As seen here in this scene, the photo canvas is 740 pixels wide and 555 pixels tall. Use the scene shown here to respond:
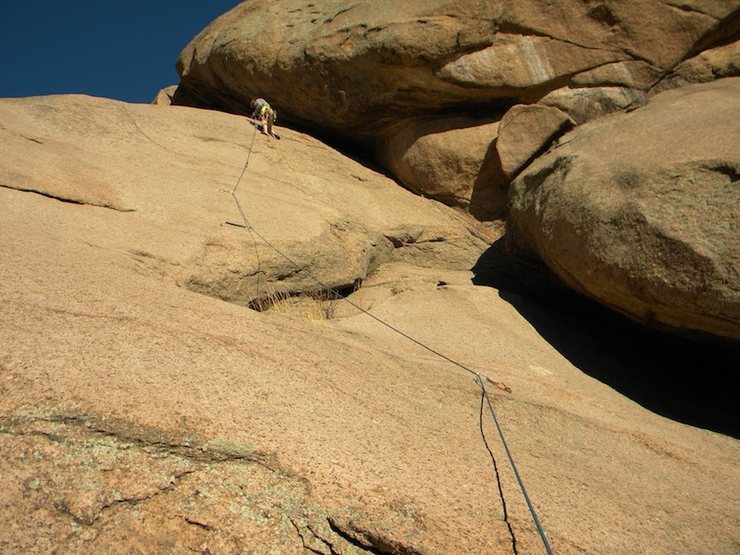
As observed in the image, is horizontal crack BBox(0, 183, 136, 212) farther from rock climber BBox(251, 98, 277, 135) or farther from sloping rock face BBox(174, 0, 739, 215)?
sloping rock face BBox(174, 0, 739, 215)

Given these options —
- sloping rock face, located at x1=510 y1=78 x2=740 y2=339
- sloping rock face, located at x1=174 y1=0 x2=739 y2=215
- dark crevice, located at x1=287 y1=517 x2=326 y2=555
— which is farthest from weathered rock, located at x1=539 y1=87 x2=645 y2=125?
dark crevice, located at x1=287 y1=517 x2=326 y2=555

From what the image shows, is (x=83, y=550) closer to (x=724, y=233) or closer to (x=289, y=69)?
(x=724, y=233)

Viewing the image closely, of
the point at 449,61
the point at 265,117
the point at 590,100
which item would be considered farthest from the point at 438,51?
the point at 265,117

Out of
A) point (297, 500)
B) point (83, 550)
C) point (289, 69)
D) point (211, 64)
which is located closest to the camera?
point (83, 550)

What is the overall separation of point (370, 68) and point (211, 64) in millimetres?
3292

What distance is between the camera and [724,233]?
3.43 m

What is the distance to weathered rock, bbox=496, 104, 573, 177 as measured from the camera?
6375 millimetres

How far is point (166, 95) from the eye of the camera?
11656mm

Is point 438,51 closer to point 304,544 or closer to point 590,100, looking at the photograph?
point 590,100

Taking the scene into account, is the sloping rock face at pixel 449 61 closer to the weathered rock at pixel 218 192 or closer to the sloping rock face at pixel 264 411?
the weathered rock at pixel 218 192

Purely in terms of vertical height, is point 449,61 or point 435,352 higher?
point 449,61

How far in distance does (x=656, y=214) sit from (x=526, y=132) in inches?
122

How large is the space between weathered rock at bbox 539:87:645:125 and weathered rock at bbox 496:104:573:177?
15cm

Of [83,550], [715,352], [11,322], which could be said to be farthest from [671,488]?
[11,322]
